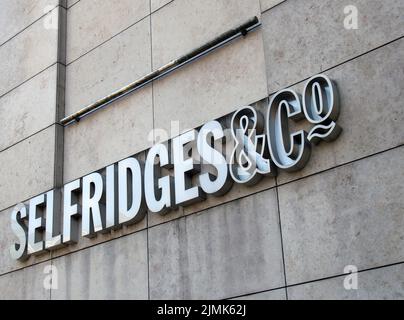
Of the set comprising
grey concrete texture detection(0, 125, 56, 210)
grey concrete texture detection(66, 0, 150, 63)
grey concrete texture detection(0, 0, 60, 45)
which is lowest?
grey concrete texture detection(0, 125, 56, 210)

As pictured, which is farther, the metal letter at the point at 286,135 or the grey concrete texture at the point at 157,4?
the grey concrete texture at the point at 157,4

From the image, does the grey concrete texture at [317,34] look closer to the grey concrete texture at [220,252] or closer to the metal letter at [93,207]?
the grey concrete texture at [220,252]

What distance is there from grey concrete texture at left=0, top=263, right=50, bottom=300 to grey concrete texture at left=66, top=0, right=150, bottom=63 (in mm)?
3756

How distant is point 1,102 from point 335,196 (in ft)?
25.6

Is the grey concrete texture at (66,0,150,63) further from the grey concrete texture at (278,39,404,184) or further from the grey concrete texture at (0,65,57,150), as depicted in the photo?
the grey concrete texture at (278,39,404,184)

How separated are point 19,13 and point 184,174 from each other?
6.26 meters

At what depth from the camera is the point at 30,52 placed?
14125mm

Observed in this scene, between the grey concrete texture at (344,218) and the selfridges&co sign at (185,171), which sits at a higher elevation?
the selfridges&co sign at (185,171)

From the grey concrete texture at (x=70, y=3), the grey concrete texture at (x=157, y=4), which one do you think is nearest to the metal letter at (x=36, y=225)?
the grey concrete texture at (x=157, y=4)

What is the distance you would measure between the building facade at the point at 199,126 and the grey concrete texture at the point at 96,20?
1.3 inches

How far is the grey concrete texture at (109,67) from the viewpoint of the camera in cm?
1208

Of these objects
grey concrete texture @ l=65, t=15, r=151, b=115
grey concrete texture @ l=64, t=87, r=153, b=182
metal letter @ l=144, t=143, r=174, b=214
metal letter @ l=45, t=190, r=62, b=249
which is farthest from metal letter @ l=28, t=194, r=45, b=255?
metal letter @ l=144, t=143, r=174, b=214

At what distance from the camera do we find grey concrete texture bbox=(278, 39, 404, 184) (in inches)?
336
